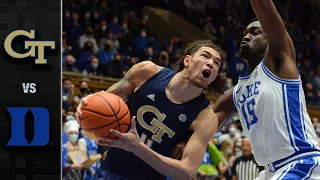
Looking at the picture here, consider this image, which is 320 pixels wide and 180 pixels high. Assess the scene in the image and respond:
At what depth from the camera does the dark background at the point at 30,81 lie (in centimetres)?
667

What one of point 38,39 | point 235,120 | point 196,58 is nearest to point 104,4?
point 235,120

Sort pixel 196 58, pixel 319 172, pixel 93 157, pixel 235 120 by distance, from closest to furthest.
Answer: pixel 319 172, pixel 196 58, pixel 93 157, pixel 235 120

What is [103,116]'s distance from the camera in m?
3.87

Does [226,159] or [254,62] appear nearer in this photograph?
[254,62]

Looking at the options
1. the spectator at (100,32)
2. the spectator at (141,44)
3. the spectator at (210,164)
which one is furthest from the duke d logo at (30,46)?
the spectator at (141,44)

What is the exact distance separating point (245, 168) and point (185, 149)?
222 inches

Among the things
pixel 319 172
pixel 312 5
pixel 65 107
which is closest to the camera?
pixel 319 172

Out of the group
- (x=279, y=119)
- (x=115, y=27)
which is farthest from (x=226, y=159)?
(x=279, y=119)

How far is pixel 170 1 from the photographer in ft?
68.6

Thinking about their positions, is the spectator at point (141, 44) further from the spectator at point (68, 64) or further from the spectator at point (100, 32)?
the spectator at point (68, 64)

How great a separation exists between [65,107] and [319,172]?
6.68m

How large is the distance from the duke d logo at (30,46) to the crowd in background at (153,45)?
2179mm

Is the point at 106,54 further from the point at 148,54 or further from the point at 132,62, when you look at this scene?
the point at 148,54

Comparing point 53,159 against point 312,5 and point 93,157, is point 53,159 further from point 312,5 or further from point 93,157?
point 312,5
